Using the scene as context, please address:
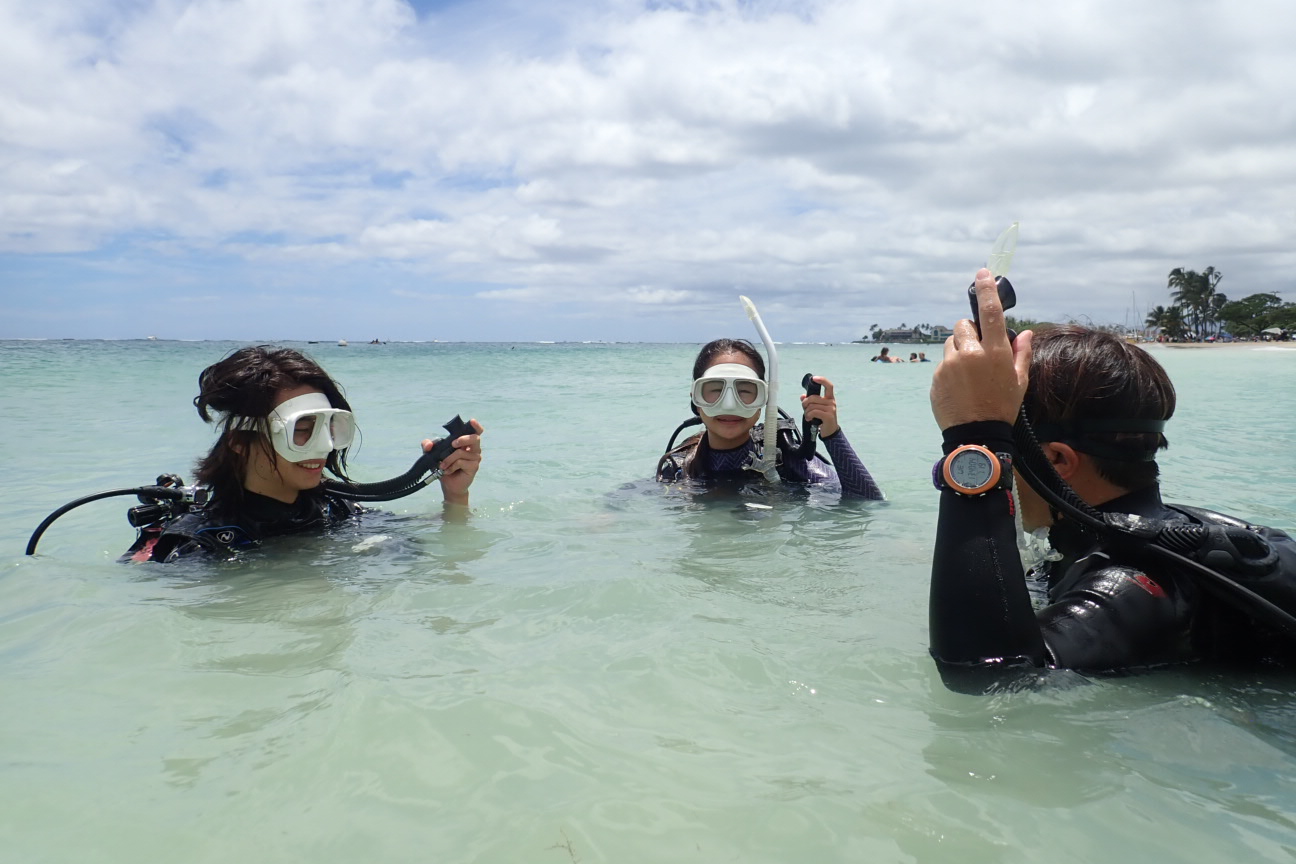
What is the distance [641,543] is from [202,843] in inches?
99.7

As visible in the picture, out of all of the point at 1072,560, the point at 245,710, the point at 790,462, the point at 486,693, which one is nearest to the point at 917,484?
the point at 790,462

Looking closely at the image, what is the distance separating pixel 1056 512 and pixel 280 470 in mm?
2857

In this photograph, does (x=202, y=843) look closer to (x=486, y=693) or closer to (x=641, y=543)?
(x=486, y=693)

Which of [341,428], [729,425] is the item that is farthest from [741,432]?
[341,428]

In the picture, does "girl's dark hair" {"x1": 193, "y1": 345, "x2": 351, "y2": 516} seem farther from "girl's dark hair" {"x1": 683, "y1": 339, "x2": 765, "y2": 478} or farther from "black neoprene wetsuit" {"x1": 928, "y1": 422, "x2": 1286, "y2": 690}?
"black neoprene wetsuit" {"x1": 928, "y1": 422, "x2": 1286, "y2": 690}

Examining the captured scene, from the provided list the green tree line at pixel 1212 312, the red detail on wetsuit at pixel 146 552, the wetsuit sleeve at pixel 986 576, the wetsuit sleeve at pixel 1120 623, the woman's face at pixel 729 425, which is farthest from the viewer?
the green tree line at pixel 1212 312

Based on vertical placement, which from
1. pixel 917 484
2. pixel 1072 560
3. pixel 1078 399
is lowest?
pixel 917 484

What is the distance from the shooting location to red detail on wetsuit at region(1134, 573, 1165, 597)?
1726 mm

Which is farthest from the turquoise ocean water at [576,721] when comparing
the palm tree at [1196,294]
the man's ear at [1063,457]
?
the palm tree at [1196,294]

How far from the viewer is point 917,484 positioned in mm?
6188

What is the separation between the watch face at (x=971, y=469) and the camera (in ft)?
5.17

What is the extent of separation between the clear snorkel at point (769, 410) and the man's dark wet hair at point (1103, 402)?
2.26 metres

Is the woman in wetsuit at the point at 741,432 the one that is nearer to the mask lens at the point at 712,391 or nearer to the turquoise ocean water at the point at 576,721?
the mask lens at the point at 712,391

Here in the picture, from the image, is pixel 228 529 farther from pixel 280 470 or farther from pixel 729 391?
pixel 729 391
